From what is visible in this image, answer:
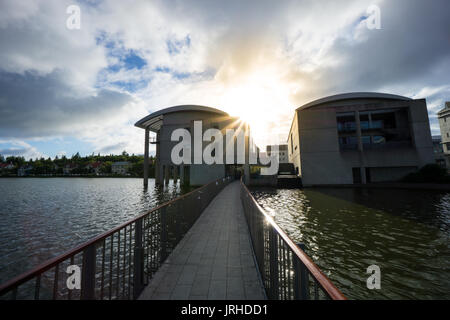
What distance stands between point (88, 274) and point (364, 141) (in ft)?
127

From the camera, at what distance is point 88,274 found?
210 centimetres

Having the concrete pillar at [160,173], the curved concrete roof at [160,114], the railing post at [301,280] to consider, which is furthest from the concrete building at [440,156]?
the railing post at [301,280]

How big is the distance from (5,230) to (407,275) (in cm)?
1530

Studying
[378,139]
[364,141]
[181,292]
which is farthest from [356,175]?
[181,292]

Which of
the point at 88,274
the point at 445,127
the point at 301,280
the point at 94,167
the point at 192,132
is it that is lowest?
the point at 88,274

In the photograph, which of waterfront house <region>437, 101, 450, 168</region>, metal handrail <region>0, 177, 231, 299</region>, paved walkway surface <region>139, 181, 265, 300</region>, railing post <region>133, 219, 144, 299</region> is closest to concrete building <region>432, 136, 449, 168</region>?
waterfront house <region>437, 101, 450, 168</region>

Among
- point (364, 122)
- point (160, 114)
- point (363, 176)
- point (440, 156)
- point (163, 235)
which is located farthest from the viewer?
point (440, 156)

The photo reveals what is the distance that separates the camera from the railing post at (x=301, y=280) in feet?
5.40

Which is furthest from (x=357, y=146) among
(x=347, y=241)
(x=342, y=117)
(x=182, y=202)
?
(x=182, y=202)

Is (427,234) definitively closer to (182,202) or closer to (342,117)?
(182,202)

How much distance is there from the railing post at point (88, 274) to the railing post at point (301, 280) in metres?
2.25

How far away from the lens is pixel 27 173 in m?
100

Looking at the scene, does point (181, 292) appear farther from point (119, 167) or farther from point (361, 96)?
point (119, 167)

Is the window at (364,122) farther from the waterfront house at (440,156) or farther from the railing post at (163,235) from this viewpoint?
the railing post at (163,235)
